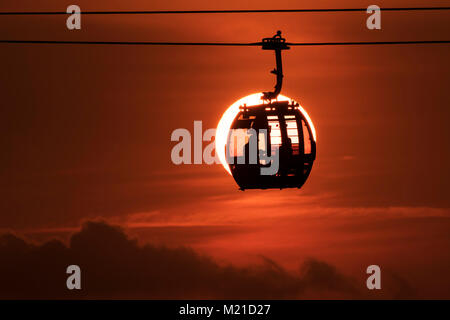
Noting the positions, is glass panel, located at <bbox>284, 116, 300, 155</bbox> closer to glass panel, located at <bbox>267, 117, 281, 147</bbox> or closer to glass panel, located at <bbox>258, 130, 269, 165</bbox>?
glass panel, located at <bbox>267, 117, 281, 147</bbox>

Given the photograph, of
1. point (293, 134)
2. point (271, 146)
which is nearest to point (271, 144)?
point (271, 146)

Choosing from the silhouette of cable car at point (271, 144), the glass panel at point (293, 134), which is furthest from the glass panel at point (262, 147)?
the glass panel at point (293, 134)

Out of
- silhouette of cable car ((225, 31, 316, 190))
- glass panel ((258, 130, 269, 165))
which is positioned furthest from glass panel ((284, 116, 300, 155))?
glass panel ((258, 130, 269, 165))

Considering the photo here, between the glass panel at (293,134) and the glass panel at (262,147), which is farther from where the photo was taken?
the glass panel at (293,134)

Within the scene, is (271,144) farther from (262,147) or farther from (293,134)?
(293,134)

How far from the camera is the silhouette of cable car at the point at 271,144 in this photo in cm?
2125

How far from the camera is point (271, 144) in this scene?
69.5 ft

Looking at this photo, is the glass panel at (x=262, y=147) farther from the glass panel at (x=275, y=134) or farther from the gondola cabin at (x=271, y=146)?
the glass panel at (x=275, y=134)

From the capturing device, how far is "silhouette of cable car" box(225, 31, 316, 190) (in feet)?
69.7
